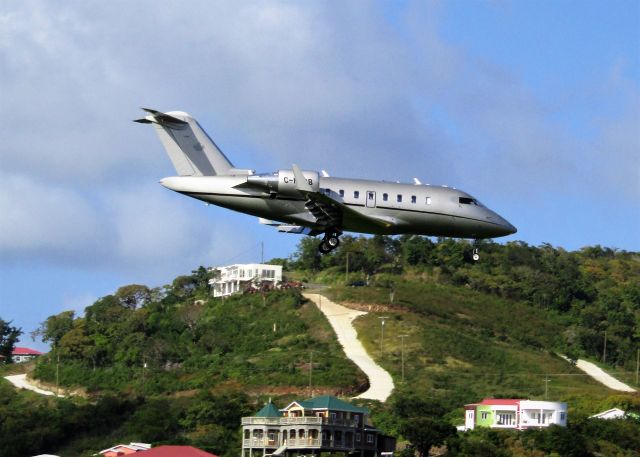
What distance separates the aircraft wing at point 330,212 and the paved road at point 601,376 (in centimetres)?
9025

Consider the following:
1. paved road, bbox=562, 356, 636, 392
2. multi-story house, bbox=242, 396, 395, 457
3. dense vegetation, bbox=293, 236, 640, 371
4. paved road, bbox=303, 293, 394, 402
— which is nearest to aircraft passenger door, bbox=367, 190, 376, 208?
multi-story house, bbox=242, 396, 395, 457

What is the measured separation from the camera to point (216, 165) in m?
66.3

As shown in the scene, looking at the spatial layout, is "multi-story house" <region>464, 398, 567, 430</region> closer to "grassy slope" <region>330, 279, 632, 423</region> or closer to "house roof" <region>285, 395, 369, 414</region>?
"grassy slope" <region>330, 279, 632, 423</region>

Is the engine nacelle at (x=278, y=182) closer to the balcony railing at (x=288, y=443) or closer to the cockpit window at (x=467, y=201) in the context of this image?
the cockpit window at (x=467, y=201)

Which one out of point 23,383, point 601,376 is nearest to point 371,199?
point 601,376

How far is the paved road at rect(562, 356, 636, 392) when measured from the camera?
491 feet

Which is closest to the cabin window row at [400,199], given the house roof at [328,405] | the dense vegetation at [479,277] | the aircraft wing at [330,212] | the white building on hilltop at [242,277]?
the aircraft wing at [330,212]

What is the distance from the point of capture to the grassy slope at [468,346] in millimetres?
138000

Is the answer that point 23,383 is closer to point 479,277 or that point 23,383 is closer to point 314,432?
→ point 479,277

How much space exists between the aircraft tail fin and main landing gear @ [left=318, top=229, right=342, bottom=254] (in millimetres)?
5644

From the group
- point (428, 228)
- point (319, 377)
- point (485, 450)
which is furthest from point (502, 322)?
point (428, 228)

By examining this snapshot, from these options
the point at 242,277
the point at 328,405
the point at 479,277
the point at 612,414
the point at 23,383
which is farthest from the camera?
the point at 479,277

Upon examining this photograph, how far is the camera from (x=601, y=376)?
15538cm

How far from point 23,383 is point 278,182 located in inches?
4028
